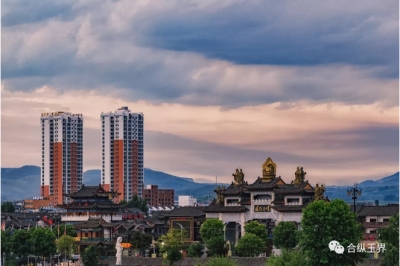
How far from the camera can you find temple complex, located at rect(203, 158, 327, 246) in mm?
39594

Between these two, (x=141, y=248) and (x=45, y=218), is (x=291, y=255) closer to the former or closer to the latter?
(x=141, y=248)

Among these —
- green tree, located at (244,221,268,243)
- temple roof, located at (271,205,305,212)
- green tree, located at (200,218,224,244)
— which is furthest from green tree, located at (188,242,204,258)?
temple roof, located at (271,205,305,212)

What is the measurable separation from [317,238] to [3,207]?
41.1m

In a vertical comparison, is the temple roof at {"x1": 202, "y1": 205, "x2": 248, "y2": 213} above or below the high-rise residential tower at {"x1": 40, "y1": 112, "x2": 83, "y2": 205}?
below

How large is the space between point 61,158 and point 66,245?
133ft

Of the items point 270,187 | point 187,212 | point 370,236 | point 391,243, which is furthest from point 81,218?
point 391,243

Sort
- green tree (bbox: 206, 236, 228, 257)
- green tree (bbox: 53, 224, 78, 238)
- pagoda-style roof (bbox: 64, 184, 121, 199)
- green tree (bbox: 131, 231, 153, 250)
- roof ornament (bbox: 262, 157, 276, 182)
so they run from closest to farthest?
green tree (bbox: 206, 236, 228, 257)
green tree (bbox: 131, 231, 153, 250)
green tree (bbox: 53, 224, 78, 238)
roof ornament (bbox: 262, 157, 276, 182)
pagoda-style roof (bbox: 64, 184, 121, 199)

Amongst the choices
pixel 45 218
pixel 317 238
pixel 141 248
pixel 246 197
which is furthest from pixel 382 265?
pixel 45 218

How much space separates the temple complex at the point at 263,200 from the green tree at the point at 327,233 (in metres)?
15.9

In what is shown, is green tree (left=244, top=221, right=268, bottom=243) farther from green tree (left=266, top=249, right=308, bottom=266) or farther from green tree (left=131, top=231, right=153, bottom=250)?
green tree (left=266, top=249, right=308, bottom=266)

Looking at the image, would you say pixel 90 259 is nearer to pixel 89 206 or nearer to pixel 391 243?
pixel 391 243

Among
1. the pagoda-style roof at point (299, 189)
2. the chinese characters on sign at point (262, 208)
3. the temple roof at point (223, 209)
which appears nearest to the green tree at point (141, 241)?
the temple roof at point (223, 209)

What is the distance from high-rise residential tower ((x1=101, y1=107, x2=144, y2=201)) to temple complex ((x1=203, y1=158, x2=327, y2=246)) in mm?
34007

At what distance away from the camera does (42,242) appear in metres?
35.1
